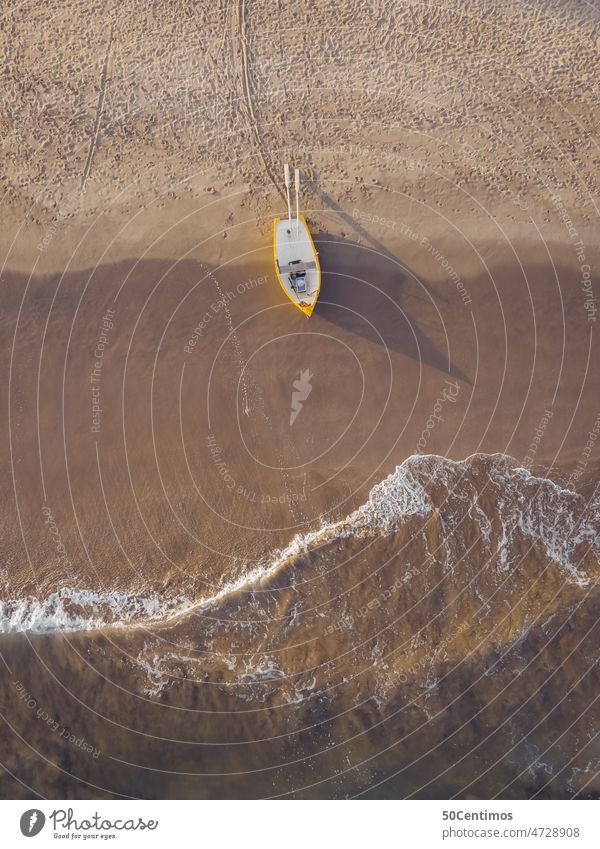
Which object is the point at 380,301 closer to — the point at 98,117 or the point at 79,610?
the point at 98,117

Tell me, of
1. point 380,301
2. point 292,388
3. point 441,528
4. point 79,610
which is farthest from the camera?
point 380,301

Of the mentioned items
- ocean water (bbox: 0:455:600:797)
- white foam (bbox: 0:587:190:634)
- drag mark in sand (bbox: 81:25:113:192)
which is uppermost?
drag mark in sand (bbox: 81:25:113:192)

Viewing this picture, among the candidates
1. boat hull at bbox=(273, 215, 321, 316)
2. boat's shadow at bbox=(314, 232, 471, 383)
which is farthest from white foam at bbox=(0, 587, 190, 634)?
boat's shadow at bbox=(314, 232, 471, 383)

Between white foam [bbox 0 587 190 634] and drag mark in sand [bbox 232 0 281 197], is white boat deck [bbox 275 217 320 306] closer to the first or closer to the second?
drag mark in sand [bbox 232 0 281 197]

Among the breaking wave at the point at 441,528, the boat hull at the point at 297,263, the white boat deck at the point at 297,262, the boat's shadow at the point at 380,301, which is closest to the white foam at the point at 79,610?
the breaking wave at the point at 441,528

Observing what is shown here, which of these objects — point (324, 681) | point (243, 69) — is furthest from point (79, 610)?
point (243, 69)

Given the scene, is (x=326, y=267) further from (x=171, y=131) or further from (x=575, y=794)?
(x=575, y=794)

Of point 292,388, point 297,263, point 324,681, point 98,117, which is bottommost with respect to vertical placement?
point 324,681
